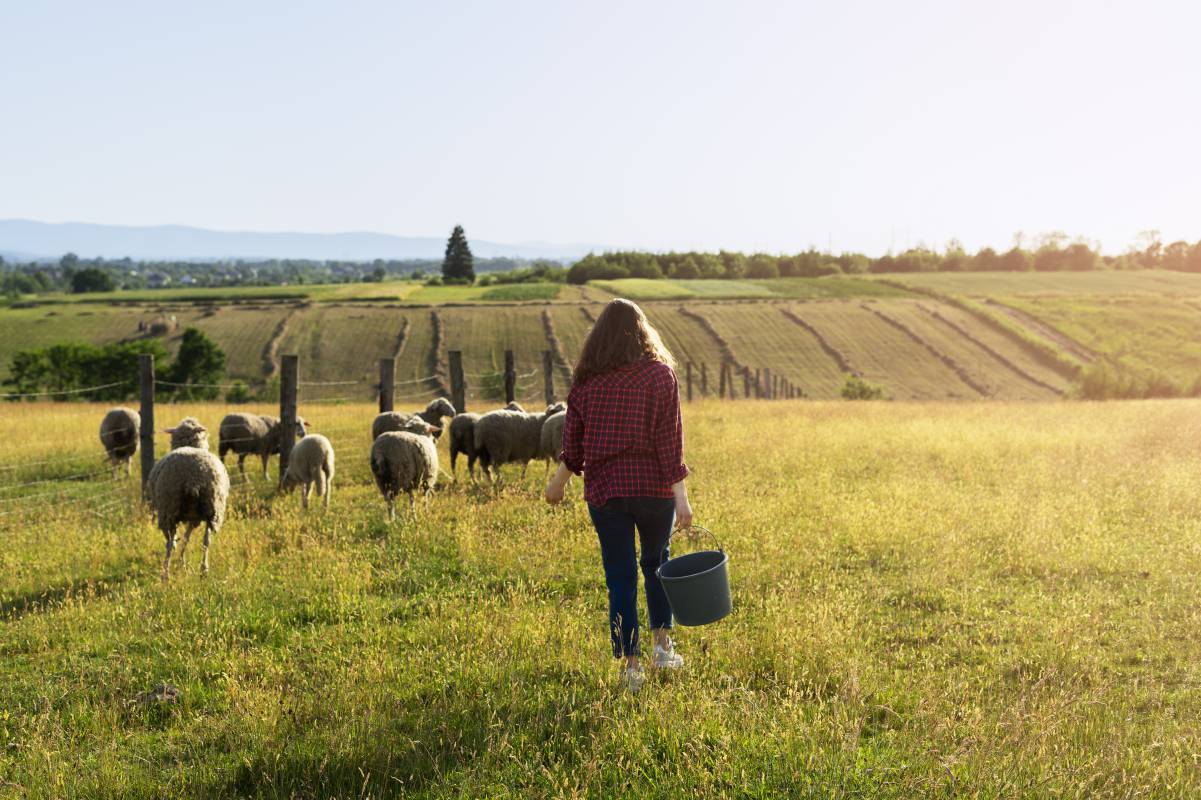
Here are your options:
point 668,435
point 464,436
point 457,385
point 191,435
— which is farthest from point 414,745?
point 457,385

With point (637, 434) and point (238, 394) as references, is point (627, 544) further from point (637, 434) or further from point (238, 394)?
point (238, 394)

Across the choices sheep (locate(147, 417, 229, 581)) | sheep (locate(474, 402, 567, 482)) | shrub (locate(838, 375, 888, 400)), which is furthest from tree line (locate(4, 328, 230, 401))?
sheep (locate(147, 417, 229, 581))

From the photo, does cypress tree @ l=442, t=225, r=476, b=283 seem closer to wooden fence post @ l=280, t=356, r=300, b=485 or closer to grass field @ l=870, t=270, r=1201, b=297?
grass field @ l=870, t=270, r=1201, b=297

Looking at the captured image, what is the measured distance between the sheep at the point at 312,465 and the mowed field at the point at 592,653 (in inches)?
16.0

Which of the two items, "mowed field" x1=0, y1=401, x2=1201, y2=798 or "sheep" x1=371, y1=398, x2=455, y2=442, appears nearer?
"mowed field" x1=0, y1=401, x2=1201, y2=798

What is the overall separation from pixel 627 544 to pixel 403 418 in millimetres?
9551

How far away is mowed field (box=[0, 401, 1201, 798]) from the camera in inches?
175

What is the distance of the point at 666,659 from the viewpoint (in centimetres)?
565

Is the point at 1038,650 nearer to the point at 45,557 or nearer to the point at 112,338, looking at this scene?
the point at 45,557

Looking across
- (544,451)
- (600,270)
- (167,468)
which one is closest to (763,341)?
(600,270)

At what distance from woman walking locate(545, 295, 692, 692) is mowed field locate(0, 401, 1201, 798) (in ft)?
2.26

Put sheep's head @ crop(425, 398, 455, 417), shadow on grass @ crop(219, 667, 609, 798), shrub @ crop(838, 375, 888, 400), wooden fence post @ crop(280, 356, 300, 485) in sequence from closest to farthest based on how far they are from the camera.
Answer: shadow on grass @ crop(219, 667, 609, 798)
wooden fence post @ crop(280, 356, 300, 485)
sheep's head @ crop(425, 398, 455, 417)
shrub @ crop(838, 375, 888, 400)

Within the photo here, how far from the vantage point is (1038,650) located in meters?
6.40

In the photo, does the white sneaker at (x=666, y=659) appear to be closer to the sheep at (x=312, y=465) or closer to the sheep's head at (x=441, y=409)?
the sheep at (x=312, y=465)
